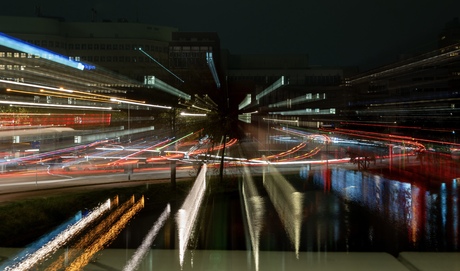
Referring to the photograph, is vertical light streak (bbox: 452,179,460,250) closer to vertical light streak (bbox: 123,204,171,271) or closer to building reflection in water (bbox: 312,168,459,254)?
building reflection in water (bbox: 312,168,459,254)

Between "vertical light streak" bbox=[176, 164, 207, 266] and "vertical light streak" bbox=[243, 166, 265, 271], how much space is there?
93 centimetres

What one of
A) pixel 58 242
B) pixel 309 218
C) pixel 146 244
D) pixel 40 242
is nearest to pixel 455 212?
pixel 309 218

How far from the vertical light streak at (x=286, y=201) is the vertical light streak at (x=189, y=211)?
1505 millimetres

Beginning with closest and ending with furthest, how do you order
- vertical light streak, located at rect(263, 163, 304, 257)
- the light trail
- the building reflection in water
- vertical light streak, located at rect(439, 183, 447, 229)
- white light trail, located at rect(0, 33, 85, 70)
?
the light trail < white light trail, located at rect(0, 33, 85, 70) < the building reflection in water < vertical light streak, located at rect(263, 163, 304, 257) < vertical light streak, located at rect(439, 183, 447, 229)

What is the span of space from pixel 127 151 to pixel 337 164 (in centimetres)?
1062

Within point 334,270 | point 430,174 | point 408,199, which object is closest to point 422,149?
point 430,174

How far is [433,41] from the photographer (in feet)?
52.7

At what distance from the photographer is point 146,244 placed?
19.9 feet

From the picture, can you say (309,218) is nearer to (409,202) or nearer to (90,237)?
(409,202)

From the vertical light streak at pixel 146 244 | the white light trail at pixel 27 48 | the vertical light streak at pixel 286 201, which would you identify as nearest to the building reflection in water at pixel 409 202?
the vertical light streak at pixel 286 201

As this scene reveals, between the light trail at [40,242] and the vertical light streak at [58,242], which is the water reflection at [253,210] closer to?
the vertical light streak at [58,242]

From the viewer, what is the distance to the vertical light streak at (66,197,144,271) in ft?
16.4

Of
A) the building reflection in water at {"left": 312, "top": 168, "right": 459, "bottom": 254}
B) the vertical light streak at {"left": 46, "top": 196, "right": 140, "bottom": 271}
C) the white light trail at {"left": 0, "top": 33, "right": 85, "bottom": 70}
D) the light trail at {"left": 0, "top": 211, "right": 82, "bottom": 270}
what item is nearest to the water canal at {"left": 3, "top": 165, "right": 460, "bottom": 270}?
the building reflection in water at {"left": 312, "top": 168, "right": 459, "bottom": 254}

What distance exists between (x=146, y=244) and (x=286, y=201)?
4.32 m
